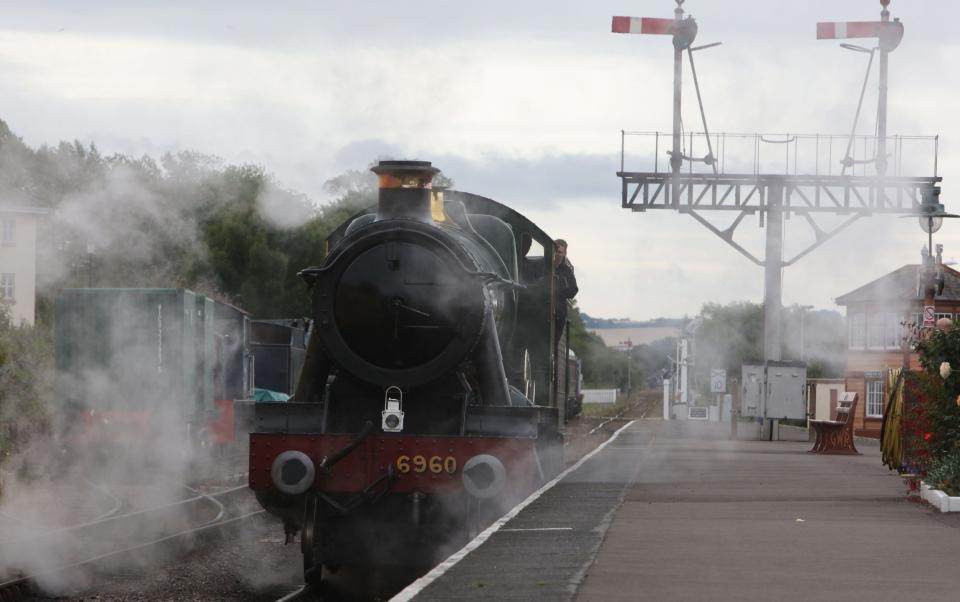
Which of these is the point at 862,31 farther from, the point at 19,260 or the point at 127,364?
the point at 19,260

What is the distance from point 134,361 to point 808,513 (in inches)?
511

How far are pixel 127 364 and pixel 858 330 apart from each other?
1330 inches

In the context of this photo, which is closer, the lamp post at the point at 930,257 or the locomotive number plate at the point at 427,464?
the locomotive number plate at the point at 427,464

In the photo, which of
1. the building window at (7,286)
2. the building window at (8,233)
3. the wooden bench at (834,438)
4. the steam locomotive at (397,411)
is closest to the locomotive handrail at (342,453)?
the steam locomotive at (397,411)

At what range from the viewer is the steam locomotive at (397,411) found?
35.9 ft

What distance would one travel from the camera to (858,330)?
50.5 metres

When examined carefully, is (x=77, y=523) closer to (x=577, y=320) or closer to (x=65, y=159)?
(x=65, y=159)

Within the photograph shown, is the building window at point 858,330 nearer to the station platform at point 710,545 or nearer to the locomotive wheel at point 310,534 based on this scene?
the station platform at point 710,545

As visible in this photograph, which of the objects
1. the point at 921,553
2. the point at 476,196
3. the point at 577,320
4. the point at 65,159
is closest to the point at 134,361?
the point at 65,159

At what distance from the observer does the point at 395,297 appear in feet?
37.2

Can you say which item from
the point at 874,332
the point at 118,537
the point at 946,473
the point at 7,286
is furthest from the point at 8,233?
the point at 874,332

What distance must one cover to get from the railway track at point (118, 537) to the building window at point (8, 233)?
3.57m

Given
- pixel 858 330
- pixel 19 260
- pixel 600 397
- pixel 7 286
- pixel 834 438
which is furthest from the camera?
pixel 600 397

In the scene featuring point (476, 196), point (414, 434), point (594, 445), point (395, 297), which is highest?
point (476, 196)
